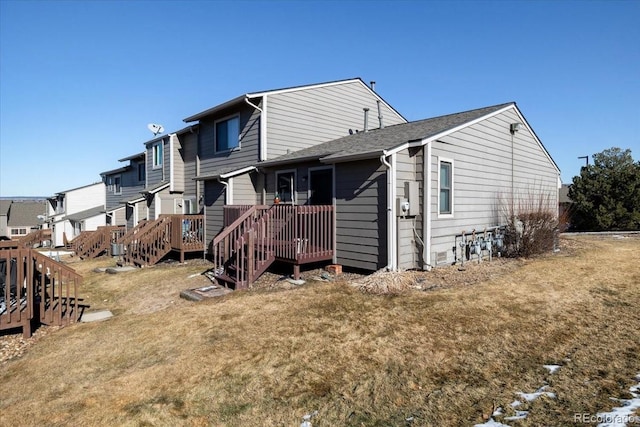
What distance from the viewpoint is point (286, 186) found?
37.2ft

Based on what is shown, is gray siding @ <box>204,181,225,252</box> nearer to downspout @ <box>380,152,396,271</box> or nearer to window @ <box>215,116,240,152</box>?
window @ <box>215,116,240,152</box>

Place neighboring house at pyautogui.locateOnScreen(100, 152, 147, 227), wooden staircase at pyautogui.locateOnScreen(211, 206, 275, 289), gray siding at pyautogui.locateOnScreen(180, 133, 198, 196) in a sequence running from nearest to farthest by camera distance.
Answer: wooden staircase at pyautogui.locateOnScreen(211, 206, 275, 289), gray siding at pyautogui.locateOnScreen(180, 133, 198, 196), neighboring house at pyautogui.locateOnScreen(100, 152, 147, 227)

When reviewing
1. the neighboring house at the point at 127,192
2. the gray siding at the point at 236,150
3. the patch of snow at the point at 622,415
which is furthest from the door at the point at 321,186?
the neighboring house at the point at 127,192

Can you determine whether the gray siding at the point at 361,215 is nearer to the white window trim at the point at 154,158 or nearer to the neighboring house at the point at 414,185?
the neighboring house at the point at 414,185

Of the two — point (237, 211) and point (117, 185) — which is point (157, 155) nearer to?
point (117, 185)

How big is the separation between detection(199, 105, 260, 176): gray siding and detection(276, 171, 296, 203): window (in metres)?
1.33

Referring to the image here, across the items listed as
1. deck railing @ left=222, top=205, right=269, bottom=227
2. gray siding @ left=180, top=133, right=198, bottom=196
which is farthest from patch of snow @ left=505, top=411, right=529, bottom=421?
gray siding @ left=180, top=133, right=198, bottom=196

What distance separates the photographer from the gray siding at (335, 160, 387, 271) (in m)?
8.17

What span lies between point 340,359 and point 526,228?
923 centimetres

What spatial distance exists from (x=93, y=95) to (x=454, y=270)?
661 inches

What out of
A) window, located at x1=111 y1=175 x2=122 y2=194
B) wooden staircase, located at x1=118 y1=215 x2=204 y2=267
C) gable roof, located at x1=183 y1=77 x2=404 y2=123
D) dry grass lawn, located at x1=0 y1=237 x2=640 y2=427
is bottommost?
dry grass lawn, located at x1=0 y1=237 x2=640 y2=427

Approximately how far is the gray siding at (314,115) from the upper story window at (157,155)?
8.62m

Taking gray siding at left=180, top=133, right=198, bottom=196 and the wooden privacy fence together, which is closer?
the wooden privacy fence

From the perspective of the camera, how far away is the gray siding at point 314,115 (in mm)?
12258
